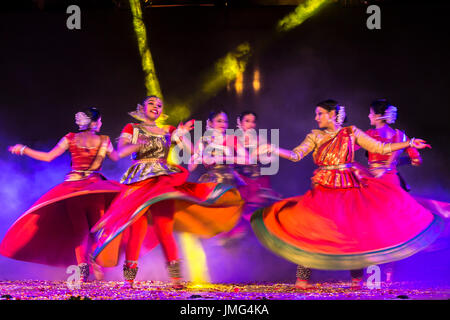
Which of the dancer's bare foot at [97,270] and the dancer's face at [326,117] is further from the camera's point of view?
the dancer's bare foot at [97,270]

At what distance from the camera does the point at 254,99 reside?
16.8 feet

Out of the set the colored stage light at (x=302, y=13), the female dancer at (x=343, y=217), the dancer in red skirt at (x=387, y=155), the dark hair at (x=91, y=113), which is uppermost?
the colored stage light at (x=302, y=13)

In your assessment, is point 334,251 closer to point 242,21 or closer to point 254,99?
point 254,99

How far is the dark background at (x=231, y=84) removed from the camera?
5012 millimetres

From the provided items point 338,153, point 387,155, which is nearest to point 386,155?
point 387,155

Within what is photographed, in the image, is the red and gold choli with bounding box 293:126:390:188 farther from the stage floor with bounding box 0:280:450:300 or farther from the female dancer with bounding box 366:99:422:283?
the stage floor with bounding box 0:280:450:300

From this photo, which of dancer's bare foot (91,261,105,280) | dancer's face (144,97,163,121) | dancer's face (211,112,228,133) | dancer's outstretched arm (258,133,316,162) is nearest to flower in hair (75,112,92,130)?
dancer's face (144,97,163,121)

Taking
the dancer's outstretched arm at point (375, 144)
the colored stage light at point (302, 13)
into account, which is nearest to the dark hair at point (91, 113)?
the colored stage light at point (302, 13)

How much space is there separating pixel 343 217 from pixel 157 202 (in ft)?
4.93

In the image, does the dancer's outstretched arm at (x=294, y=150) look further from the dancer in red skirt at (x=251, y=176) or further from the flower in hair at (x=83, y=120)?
the flower in hair at (x=83, y=120)

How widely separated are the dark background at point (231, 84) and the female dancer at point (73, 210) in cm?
87

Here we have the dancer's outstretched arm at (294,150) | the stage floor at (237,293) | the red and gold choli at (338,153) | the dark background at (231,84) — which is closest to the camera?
the stage floor at (237,293)

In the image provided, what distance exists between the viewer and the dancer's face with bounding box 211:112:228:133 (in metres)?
4.55
